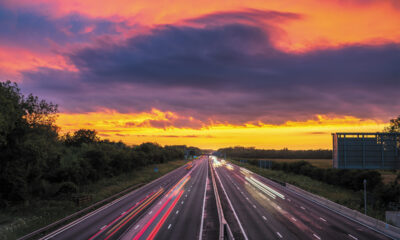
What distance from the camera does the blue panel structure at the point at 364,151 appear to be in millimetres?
38553

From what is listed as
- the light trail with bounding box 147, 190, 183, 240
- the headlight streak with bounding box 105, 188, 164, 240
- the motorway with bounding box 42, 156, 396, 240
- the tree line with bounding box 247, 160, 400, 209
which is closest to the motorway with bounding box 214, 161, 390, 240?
the motorway with bounding box 42, 156, 396, 240

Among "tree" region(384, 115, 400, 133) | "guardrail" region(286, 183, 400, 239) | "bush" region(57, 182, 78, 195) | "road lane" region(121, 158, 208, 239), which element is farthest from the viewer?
"tree" region(384, 115, 400, 133)

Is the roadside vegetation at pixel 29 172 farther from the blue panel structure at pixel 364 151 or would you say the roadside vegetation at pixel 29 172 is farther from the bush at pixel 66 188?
A: the blue panel structure at pixel 364 151

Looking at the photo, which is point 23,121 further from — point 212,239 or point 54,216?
point 212,239

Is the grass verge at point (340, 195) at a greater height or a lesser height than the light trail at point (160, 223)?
lesser

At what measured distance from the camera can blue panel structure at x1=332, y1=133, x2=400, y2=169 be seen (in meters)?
38.6

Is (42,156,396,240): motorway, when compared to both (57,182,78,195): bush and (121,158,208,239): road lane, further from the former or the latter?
(57,182,78,195): bush

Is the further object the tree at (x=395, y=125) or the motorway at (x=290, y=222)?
the tree at (x=395, y=125)

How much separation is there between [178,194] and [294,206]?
18709mm

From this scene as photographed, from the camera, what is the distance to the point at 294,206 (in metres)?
36.3

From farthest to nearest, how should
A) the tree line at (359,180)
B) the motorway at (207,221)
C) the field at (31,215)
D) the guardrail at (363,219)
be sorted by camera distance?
the tree line at (359,180) < the field at (31,215) < the guardrail at (363,219) < the motorway at (207,221)

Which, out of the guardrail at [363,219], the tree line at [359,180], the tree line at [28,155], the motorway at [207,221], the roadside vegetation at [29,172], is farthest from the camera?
the tree line at [359,180]

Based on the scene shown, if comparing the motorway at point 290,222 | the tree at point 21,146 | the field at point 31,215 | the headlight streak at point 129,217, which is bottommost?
the field at point 31,215

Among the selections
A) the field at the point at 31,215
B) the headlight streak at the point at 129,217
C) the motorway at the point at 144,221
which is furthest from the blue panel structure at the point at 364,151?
the field at the point at 31,215
